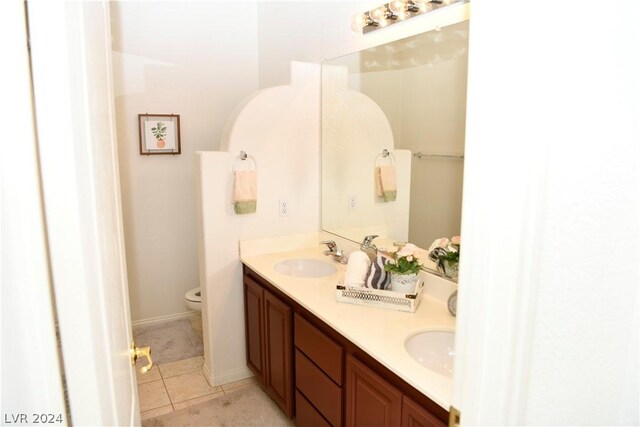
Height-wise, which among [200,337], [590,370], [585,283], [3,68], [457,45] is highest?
[457,45]

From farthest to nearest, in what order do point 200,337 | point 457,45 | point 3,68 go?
point 200,337 → point 457,45 → point 3,68

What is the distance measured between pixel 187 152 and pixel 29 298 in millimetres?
3207

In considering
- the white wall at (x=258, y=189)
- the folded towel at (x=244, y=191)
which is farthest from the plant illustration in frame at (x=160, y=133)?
the folded towel at (x=244, y=191)

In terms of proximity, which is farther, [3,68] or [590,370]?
[590,370]

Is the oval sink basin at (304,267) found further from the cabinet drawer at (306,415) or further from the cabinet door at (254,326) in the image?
the cabinet drawer at (306,415)

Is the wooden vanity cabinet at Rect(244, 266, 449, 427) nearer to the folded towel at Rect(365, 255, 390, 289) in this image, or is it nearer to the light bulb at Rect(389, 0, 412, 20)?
the folded towel at Rect(365, 255, 390, 289)

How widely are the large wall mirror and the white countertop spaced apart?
1.39 ft

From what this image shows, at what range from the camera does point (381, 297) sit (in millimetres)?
1850

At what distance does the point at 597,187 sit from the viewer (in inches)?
31.2

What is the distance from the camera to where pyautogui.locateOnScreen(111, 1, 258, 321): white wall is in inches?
129

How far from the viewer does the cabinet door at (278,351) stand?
2.19 m

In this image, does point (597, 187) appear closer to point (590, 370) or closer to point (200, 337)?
point (590, 370)

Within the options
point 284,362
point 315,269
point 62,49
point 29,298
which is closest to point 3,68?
point 62,49

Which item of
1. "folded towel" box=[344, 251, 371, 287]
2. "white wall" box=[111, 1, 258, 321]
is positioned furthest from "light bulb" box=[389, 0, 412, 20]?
"white wall" box=[111, 1, 258, 321]
